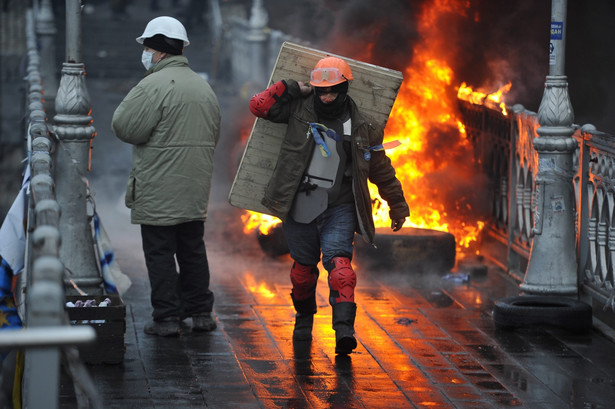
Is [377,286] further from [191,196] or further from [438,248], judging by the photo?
[191,196]

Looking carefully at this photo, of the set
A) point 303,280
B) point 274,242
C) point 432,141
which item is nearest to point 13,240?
point 303,280

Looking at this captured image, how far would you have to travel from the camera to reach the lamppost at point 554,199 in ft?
26.5

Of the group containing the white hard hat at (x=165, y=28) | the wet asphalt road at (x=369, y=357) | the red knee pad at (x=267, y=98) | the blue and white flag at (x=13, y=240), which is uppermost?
the white hard hat at (x=165, y=28)

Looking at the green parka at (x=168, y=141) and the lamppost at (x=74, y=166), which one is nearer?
the green parka at (x=168, y=141)

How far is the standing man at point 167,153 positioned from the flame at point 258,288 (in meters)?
1.21

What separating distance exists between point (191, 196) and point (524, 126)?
3.29 meters

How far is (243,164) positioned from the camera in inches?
298

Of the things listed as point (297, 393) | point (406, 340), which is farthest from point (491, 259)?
point (297, 393)

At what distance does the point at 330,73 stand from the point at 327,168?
0.60 meters

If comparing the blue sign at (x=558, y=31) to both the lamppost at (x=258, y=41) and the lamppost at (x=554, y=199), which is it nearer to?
the lamppost at (x=554, y=199)

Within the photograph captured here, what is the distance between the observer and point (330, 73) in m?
6.90

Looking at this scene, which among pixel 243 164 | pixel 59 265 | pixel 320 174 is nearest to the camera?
pixel 59 265

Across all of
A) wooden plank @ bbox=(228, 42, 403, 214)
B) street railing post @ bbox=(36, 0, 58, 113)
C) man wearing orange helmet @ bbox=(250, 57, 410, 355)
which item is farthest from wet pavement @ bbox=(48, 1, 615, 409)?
street railing post @ bbox=(36, 0, 58, 113)

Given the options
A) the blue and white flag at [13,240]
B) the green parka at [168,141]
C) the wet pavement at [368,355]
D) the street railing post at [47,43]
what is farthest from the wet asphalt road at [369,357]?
the street railing post at [47,43]
